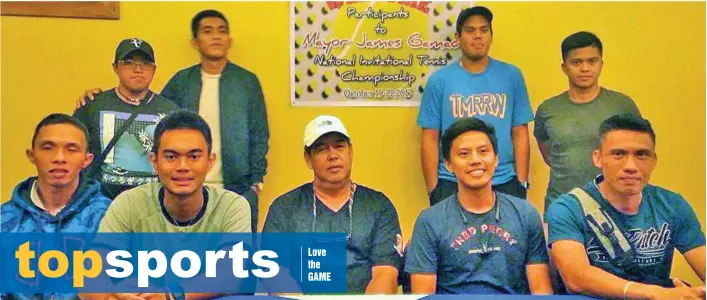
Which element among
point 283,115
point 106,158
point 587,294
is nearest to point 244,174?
point 283,115

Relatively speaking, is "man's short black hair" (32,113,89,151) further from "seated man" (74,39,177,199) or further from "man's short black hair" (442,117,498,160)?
"man's short black hair" (442,117,498,160)

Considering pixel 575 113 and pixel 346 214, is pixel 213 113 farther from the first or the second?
pixel 575 113

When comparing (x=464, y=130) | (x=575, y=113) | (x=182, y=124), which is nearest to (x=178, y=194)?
(x=182, y=124)

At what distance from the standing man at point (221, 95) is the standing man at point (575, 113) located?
111 cm

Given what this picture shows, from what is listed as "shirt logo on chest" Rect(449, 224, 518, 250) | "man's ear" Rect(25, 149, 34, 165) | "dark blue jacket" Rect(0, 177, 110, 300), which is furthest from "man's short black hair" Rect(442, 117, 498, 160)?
"man's ear" Rect(25, 149, 34, 165)

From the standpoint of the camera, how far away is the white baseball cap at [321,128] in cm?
377

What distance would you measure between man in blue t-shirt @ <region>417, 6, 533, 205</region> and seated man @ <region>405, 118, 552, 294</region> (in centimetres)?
A: 4

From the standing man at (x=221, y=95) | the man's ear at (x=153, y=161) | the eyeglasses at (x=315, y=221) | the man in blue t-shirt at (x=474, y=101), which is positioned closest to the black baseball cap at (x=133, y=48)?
the standing man at (x=221, y=95)

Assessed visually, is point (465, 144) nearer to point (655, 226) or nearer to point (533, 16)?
point (533, 16)

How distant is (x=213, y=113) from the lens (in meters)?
3.79

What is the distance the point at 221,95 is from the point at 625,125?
1584 millimetres

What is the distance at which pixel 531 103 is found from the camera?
3.83 metres

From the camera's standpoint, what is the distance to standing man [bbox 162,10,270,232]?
379 centimetres

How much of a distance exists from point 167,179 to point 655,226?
190 centimetres
